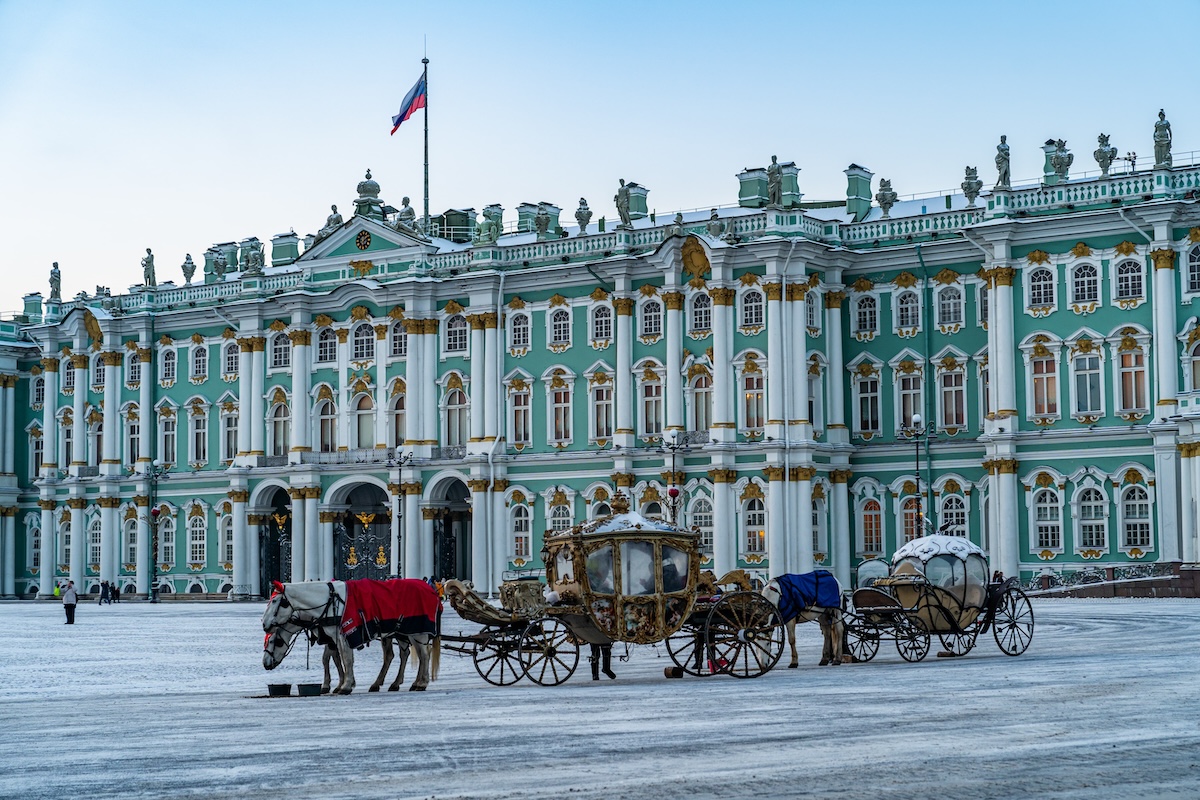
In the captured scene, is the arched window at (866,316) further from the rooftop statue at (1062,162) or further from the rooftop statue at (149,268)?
the rooftop statue at (149,268)

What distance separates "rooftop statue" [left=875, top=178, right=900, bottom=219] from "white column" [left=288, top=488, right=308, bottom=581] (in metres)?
24.6

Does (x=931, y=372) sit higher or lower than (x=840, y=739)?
higher

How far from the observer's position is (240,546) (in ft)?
235

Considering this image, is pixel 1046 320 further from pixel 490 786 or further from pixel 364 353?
pixel 490 786

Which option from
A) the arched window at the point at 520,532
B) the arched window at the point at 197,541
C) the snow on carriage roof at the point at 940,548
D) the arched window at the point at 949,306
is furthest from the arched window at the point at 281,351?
the snow on carriage roof at the point at 940,548

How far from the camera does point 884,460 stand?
6044 centimetres

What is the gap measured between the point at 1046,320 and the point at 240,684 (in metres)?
37.3

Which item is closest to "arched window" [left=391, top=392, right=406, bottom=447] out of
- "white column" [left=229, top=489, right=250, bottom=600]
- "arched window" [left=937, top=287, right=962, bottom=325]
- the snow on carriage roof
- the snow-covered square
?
→ "white column" [left=229, top=489, right=250, bottom=600]

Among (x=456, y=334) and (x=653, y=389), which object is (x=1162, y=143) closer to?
(x=653, y=389)

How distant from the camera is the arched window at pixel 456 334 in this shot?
6722 centimetres

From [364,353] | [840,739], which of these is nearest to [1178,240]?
[364,353]

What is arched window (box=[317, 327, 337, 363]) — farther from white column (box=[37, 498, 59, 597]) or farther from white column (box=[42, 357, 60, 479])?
white column (box=[37, 498, 59, 597])

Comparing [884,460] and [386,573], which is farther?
[386,573]

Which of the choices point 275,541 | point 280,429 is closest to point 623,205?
point 280,429
